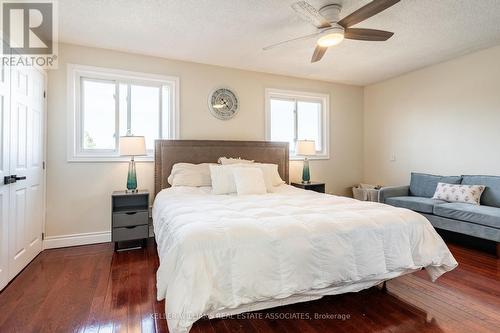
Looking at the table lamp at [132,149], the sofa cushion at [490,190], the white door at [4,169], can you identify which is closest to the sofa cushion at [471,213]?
the sofa cushion at [490,190]

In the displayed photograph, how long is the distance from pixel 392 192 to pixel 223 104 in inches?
118

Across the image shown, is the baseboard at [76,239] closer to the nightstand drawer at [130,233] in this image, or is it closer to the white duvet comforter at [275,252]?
the nightstand drawer at [130,233]

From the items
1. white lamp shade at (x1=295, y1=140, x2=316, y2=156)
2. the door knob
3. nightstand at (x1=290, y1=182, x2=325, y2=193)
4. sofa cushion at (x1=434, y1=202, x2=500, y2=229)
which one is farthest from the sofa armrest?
the door knob

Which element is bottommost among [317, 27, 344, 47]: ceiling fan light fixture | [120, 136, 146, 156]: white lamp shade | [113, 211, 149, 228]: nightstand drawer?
[113, 211, 149, 228]: nightstand drawer

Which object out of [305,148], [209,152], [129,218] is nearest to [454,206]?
[305,148]

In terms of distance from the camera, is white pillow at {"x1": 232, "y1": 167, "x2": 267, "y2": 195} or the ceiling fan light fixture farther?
white pillow at {"x1": 232, "y1": 167, "x2": 267, "y2": 195}

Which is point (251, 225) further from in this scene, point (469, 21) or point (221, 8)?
point (469, 21)

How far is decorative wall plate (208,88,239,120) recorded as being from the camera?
160 inches

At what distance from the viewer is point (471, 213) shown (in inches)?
120

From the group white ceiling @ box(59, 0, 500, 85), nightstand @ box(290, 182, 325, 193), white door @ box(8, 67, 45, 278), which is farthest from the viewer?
nightstand @ box(290, 182, 325, 193)

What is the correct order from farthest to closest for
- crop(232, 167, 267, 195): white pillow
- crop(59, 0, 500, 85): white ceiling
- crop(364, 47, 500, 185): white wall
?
crop(364, 47, 500, 185): white wall < crop(232, 167, 267, 195): white pillow < crop(59, 0, 500, 85): white ceiling

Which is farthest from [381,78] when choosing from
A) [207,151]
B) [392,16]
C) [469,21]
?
[207,151]

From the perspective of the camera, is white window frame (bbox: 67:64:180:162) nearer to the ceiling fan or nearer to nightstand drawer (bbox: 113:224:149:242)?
nightstand drawer (bbox: 113:224:149:242)

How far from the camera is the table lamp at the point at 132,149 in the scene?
326 centimetres
